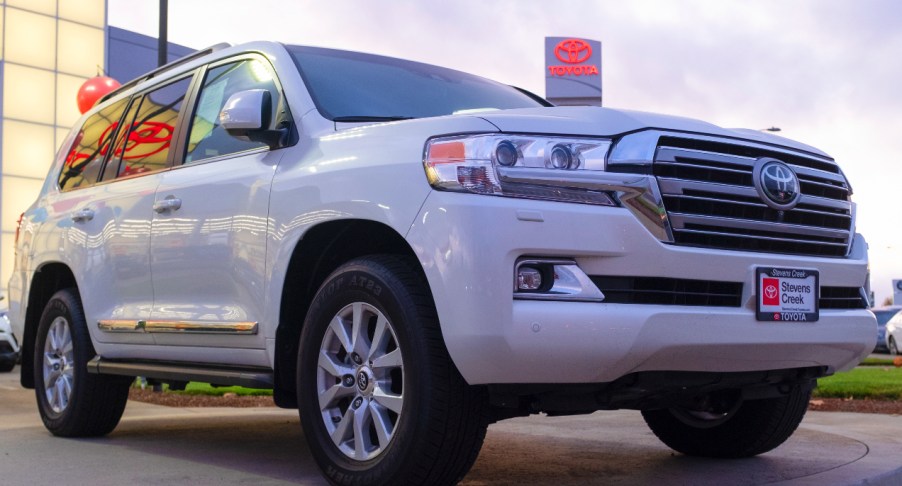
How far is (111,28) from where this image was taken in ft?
113

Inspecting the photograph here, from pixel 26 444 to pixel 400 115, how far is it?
2.87 metres

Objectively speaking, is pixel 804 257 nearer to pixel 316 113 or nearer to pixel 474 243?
pixel 474 243

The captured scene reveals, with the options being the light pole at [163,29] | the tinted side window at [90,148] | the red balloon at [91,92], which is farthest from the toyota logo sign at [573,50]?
the tinted side window at [90,148]

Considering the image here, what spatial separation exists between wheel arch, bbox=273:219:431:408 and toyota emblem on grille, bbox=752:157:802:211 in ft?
4.65

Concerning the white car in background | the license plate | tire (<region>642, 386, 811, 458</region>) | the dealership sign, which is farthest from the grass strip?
the dealership sign

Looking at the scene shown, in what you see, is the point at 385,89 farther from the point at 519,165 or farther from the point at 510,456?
the point at 510,456

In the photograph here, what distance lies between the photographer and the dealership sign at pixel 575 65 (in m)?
39.0

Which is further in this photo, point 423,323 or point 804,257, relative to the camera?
point 804,257

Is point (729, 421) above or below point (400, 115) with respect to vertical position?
below

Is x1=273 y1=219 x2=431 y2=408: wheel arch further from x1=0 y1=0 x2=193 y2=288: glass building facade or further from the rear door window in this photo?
x1=0 y1=0 x2=193 y2=288: glass building facade

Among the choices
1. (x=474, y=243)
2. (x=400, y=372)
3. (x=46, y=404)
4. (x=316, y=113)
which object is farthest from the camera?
(x=46, y=404)

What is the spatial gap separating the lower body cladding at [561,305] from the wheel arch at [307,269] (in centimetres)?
66

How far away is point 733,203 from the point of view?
4055 millimetres

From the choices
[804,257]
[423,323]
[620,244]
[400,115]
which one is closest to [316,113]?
[400,115]
